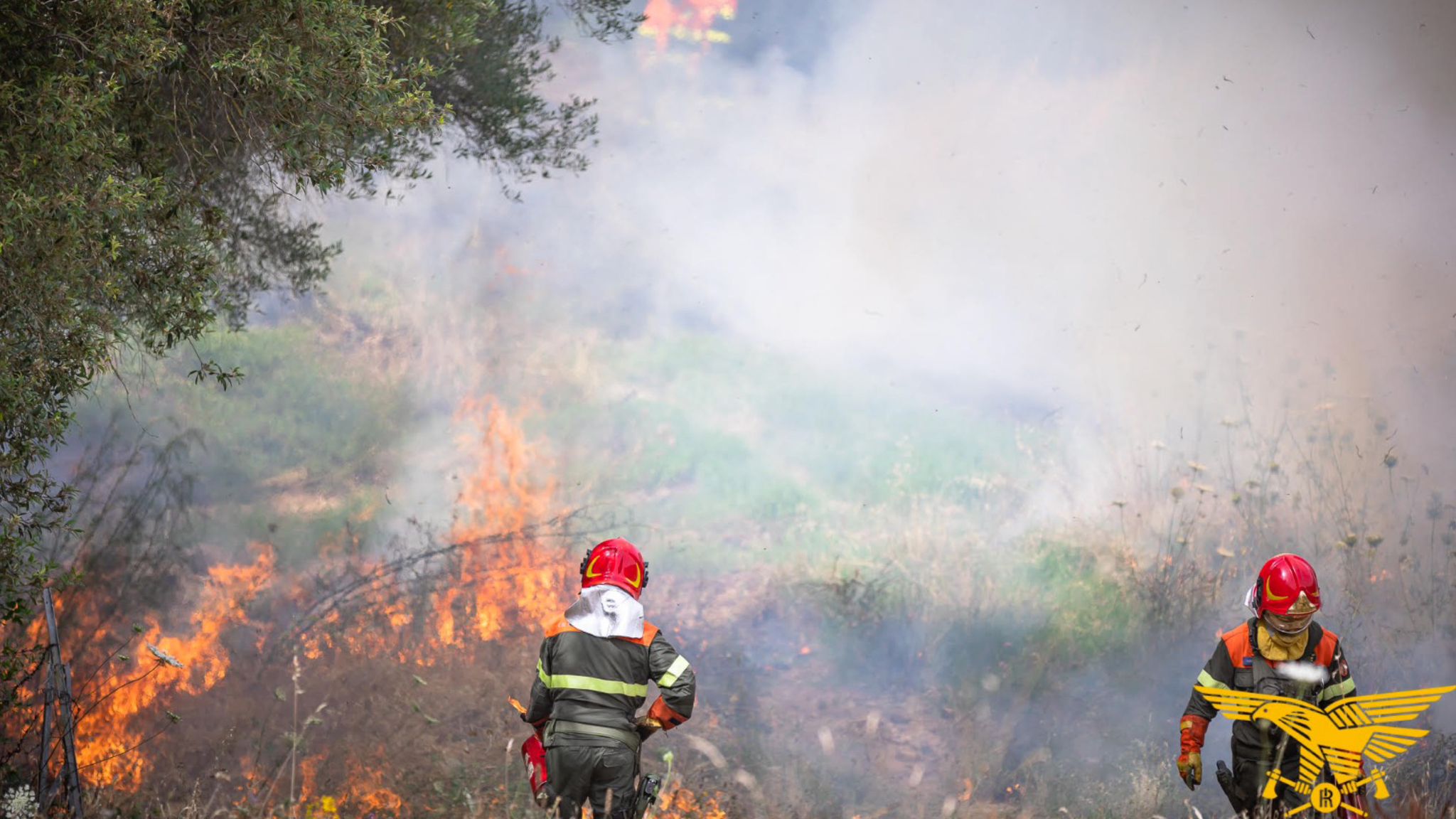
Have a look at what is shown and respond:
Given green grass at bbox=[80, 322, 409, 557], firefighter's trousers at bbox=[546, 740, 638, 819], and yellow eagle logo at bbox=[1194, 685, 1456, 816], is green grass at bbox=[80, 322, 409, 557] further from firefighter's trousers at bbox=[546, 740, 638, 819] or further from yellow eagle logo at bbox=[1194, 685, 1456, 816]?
yellow eagle logo at bbox=[1194, 685, 1456, 816]

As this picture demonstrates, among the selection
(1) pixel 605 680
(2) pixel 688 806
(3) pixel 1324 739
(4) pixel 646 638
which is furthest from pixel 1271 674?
(2) pixel 688 806

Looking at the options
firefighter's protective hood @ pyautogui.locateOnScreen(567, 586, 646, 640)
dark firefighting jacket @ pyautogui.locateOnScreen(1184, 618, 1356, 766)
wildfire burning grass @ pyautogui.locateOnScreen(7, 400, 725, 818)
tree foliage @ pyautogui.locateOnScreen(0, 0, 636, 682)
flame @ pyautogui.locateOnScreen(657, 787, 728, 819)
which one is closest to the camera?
dark firefighting jacket @ pyautogui.locateOnScreen(1184, 618, 1356, 766)

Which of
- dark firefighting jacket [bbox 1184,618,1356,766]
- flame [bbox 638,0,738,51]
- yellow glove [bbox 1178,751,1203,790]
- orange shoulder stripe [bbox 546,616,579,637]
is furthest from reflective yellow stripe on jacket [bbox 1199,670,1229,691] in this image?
flame [bbox 638,0,738,51]

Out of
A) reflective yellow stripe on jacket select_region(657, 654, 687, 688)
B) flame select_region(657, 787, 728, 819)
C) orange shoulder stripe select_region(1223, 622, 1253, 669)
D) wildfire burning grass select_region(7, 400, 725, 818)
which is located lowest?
orange shoulder stripe select_region(1223, 622, 1253, 669)

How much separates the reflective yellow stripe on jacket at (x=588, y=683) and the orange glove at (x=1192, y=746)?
2362 mm

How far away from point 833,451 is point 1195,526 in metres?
2.85

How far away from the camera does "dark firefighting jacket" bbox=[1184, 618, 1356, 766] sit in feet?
15.6

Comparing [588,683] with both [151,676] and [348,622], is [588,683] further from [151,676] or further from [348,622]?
[151,676]

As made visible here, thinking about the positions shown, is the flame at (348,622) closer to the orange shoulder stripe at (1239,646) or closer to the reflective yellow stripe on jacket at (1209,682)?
the reflective yellow stripe on jacket at (1209,682)

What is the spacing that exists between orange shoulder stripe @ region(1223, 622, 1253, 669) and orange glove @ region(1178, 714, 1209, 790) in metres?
0.30

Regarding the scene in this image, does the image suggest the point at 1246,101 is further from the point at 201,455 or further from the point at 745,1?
the point at 201,455

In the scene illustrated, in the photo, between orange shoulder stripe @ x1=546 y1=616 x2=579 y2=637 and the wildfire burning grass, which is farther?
the wildfire burning grass

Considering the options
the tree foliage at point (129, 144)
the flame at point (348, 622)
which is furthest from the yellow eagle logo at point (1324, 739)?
the flame at point (348, 622)

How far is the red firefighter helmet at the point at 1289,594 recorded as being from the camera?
15.2 ft
